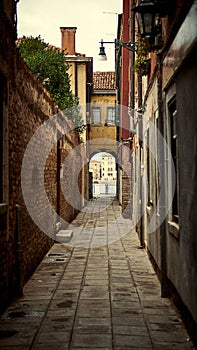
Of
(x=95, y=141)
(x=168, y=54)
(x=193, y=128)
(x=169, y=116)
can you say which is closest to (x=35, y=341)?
(x=193, y=128)

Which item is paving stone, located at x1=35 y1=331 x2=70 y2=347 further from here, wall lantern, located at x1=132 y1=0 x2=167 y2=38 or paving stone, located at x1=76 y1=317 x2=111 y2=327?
wall lantern, located at x1=132 y1=0 x2=167 y2=38

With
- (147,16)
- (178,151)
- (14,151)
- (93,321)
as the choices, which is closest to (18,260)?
(14,151)

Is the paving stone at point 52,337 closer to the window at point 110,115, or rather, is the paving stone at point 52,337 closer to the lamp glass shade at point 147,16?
the lamp glass shade at point 147,16

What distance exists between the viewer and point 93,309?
6262 millimetres

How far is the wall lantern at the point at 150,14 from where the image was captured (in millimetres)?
6180

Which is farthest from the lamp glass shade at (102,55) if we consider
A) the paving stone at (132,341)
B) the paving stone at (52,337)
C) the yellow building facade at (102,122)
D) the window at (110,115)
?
the window at (110,115)

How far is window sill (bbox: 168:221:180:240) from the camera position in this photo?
5.91 m

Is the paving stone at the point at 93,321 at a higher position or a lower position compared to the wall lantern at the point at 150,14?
lower

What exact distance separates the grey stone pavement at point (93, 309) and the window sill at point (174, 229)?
101 cm

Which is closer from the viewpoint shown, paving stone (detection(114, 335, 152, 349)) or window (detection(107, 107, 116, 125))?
paving stone (detection(114, 335, 152, 349))

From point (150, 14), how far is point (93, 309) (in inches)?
168

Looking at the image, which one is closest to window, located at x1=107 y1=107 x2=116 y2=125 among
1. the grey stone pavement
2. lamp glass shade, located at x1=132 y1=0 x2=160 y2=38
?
the grey stone pavement

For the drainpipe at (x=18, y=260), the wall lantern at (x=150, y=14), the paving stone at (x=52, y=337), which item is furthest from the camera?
the drainpipe at (x=18, y=260)

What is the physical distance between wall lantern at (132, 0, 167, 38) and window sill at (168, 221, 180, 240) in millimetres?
2826
